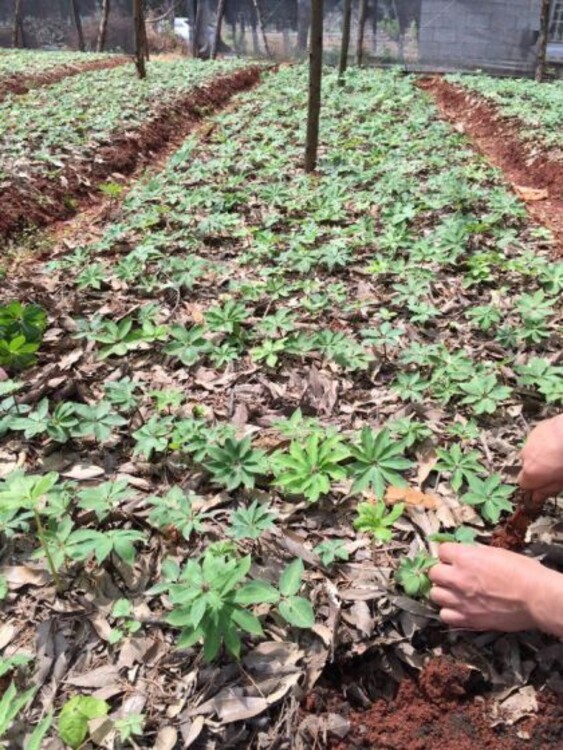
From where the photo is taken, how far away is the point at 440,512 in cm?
214

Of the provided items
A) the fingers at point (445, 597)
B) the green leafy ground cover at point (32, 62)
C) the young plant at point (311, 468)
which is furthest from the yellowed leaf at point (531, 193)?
the green leafy ground cover at point (32, 62)

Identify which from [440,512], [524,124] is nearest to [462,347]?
→ [440,512]

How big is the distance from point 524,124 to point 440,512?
26.2ft

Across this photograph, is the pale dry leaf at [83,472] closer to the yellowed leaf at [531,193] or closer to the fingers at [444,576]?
the fingers at [444,576]

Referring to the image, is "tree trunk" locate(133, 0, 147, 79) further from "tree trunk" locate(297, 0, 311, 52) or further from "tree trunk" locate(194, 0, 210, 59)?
"tree trunk" locate(194, 0, 210, 59)

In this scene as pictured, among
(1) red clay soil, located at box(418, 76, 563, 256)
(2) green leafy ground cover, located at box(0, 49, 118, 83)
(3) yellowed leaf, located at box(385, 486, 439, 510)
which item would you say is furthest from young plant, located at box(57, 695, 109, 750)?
(2) green leafy ground cover, located at box(0, 49, 118, 83)

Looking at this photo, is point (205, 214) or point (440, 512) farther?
point (205, 214)

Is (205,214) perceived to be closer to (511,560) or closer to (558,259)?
(558,259)

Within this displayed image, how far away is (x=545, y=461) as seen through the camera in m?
1.81

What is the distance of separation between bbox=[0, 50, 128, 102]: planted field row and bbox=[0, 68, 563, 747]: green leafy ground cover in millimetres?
9251

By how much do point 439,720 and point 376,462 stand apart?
747 mm

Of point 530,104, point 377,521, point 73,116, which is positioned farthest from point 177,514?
point 530,104

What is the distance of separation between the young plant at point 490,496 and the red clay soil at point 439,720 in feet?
1.67

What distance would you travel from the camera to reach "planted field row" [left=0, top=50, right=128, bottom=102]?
12.7 m
